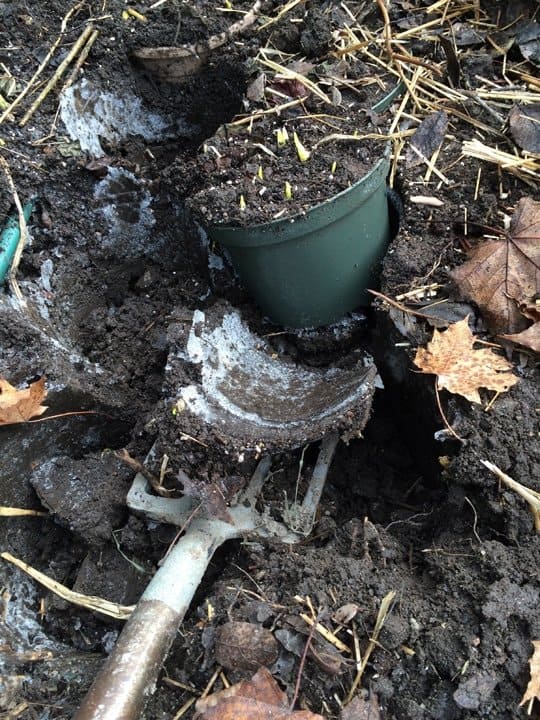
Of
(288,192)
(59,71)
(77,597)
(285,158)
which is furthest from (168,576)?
(59,71)

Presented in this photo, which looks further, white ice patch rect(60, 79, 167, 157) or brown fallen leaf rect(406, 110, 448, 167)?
white ice patch rect(60, 79, 167, 157)

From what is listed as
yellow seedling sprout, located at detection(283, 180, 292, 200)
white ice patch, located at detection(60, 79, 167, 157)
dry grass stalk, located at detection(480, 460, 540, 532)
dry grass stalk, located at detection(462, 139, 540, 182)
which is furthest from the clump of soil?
dry grass stalk, located at detection(480, 460, 540, 532)

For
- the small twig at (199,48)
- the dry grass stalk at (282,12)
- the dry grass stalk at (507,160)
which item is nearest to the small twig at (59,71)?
the small twig at (199,48)

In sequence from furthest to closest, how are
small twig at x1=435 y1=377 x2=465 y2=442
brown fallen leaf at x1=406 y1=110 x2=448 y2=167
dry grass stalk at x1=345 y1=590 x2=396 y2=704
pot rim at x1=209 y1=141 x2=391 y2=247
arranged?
brown fallen leaf at x1=406 y1=110 x2=448 y2=167, pot rim at x1=209 y1=141 x2=391 y2=247, small twig at x1=435 y1=377 x2=465 y2=442, dry grass stalk at x1=345 y1=590 x2=396 y2=704

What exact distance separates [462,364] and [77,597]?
4.29 feet

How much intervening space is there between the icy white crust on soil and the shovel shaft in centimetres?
38

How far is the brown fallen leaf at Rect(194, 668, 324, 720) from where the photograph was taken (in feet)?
4.54

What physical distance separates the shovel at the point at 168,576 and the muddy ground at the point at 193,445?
0.21 ft

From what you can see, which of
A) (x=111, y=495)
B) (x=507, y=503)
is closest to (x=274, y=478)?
(x=111, y=495)

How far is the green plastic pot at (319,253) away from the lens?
1792mm

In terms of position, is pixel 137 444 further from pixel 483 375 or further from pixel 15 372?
pixel 483 375

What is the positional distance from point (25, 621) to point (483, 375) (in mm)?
1536

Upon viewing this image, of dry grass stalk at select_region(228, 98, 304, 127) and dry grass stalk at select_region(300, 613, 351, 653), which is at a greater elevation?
dry grass stalk at select_region(228, 98, 304, 127)

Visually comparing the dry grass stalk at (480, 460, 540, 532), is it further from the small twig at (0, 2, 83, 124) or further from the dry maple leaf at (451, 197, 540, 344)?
the small twig at (0, 2, 83, 124)
